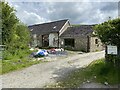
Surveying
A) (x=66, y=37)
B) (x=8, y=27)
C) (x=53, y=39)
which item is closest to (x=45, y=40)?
(x=53, y=39)

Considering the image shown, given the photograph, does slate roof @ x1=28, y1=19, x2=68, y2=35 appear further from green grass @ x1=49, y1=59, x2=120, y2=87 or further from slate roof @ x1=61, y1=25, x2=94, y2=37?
green grass @ x1=49, y1=59, x2=120, y2=87

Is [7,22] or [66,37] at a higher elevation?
[7,22]

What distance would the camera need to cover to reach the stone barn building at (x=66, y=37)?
2566 cm

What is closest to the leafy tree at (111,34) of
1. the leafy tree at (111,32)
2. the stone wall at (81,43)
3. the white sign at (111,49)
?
the leafy tree at (111,32)

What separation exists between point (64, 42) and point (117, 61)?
63.8 feet

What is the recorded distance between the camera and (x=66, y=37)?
A: 93.5 feet

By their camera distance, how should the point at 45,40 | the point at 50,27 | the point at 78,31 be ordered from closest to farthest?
the point at 78,31 < the point at 45,40 < the point at 50,27

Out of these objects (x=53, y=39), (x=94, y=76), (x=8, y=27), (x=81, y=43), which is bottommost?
(x=94, y=76)

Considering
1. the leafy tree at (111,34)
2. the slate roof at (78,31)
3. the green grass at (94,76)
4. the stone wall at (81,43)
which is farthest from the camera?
the slate roof at (78,31)

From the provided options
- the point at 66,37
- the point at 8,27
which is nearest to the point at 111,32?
the point at 8,27

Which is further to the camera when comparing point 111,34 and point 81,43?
point 81,43

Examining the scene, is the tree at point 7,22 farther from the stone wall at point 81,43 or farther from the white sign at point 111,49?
the stone wall at point 81,43

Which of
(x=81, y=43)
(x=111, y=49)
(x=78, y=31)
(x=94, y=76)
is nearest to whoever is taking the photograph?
(x=94, y=76)

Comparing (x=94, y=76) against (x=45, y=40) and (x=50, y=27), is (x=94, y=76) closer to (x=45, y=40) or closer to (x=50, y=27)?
(x=45, y=40)
